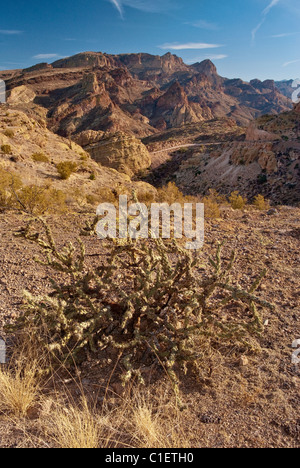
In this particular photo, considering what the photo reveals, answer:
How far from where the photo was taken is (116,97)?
102688mm

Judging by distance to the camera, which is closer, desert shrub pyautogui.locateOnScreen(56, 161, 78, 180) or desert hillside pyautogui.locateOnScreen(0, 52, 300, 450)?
desert hillside pyautogui.locateOnScreen(0, 52, 300, 450)

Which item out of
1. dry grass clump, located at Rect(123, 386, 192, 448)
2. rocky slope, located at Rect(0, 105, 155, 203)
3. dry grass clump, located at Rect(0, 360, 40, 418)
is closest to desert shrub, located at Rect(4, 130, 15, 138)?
rocky slope, located at Rect(0, 105, 155, 203)

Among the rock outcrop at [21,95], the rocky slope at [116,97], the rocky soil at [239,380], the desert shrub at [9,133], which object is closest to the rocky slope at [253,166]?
the desert shrub at [9,133]

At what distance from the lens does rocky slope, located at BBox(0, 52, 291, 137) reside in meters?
79.2

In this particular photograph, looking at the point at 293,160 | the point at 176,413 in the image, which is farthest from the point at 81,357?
the point at 293,160

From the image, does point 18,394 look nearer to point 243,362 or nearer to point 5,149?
point 243,362

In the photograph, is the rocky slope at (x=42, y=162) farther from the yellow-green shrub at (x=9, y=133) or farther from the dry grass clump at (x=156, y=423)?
the dry grass clump at (x=156, y=423)

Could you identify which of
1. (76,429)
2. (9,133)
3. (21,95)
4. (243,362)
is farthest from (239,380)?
(21,95)

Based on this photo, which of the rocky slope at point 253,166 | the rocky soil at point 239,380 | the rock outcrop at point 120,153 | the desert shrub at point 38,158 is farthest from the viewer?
the rock outcrop at point 120,153

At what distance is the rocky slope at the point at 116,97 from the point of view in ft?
260

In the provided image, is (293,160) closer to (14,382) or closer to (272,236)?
(272,236)

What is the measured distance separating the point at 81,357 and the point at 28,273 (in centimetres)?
176

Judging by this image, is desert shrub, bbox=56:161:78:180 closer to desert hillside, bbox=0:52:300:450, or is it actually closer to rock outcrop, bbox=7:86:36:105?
desert hillside, bbox=0:52:300:450

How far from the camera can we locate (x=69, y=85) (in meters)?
101
